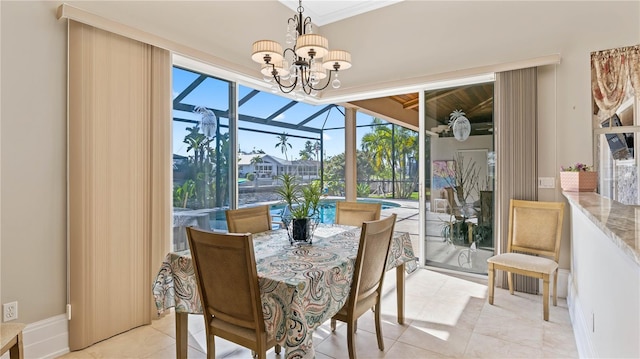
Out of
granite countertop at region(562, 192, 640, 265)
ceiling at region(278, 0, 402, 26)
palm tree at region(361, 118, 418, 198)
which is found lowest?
granite countertop at region(562, 192, 640, 265)

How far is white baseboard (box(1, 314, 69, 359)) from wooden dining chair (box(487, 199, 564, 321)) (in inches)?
132

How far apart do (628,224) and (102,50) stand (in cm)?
313

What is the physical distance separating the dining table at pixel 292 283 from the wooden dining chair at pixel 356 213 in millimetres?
446

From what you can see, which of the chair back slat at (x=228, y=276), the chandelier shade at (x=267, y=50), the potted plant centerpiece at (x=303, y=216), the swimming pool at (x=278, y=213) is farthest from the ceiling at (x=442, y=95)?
the chair back slat at (x=228, y=276)

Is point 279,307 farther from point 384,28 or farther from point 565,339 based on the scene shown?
point 384,28

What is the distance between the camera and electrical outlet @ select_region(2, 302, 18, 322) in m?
2.06

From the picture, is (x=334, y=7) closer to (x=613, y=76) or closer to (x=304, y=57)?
(x=304, y=57)

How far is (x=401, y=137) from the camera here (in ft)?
16.7

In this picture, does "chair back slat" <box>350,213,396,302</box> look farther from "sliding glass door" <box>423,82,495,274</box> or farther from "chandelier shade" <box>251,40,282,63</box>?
"sliding glass door" <box>423,82,495,274</box>

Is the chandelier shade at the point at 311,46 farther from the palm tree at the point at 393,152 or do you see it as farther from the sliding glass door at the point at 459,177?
the palm tree at the point at 393,152

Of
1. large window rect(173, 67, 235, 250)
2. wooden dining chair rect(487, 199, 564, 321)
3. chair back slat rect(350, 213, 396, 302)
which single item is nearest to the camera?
chair back slat rect(350, 213, 396, 302)

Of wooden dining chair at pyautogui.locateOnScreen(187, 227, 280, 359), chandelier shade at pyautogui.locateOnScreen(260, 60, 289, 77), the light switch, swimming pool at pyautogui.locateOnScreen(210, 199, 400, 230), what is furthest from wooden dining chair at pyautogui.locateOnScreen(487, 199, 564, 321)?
chandelier shade at pyautogui.locateOnScreen(260, 60, 289, 77)

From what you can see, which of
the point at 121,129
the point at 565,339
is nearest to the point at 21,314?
the point at 121,129

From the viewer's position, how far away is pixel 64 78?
2.30 metres
